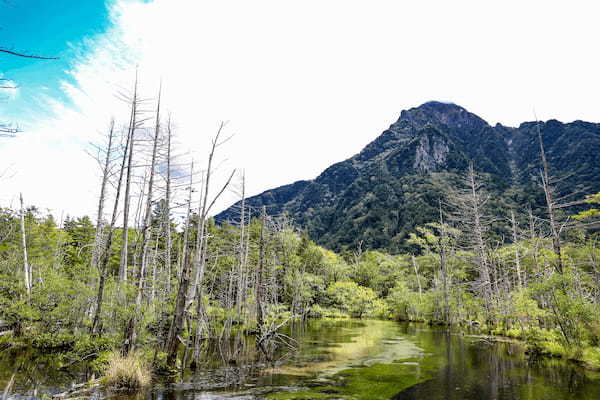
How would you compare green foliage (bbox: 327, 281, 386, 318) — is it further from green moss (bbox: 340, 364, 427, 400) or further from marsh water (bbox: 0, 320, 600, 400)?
green moss (bbox: 340, 364, 427, 400)

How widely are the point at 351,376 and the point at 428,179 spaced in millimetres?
132668

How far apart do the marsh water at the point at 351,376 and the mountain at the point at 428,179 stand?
284 ft

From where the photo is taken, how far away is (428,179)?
446 ft

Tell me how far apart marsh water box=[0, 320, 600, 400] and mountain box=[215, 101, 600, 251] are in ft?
284

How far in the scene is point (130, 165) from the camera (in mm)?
15539

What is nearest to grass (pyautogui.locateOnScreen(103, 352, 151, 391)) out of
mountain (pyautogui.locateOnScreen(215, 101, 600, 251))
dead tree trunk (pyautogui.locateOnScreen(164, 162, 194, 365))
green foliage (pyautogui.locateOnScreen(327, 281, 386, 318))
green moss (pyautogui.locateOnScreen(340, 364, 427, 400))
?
dead tree trunk (pyautogui.locateOnScreen(164, 162, 194, 365))

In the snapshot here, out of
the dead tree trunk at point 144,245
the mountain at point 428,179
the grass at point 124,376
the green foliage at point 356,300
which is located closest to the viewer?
the grass at point 124,376

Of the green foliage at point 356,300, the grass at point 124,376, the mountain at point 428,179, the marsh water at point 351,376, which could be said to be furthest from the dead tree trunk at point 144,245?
the mountain at point 428,179

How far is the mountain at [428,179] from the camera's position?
4473 inches

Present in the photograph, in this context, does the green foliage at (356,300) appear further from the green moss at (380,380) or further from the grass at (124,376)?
the grass at (124,376)

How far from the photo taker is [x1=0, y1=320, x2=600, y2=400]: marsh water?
35.8 ft

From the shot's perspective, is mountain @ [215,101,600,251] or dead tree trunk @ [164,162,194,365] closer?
dead tree trunk @ [164,162,194,365]

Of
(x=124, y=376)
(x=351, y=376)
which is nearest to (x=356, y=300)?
(x=351, y=376)

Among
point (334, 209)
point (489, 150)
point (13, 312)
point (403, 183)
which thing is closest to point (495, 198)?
point (403, 183)
